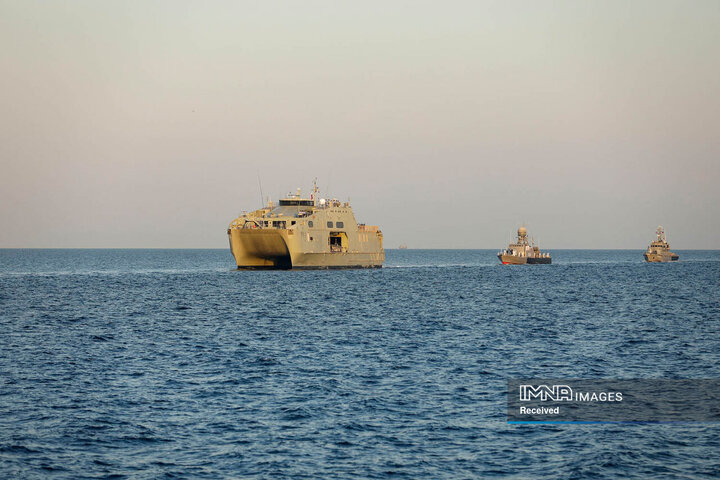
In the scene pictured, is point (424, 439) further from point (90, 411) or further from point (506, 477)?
point (90, 411)

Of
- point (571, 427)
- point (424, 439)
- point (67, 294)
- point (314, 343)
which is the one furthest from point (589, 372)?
point (67, 294)

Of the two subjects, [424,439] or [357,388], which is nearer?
[424,439]

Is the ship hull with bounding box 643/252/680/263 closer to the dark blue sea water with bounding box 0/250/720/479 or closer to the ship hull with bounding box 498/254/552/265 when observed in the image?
the ship hull with bounding box 498/254/552/265

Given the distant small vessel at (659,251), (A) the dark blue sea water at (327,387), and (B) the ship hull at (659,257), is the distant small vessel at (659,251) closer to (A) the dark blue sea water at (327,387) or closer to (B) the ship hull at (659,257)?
(B) the ship hull at (659,257)

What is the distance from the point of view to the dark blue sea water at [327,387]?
17422 mm

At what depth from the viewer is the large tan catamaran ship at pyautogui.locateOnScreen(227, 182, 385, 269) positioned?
86875mm

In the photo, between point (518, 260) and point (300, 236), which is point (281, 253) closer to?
point (300, 236)

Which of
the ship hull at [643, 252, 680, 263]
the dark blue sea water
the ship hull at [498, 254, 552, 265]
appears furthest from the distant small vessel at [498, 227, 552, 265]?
the dark blue sea water

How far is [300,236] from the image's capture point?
87188mm

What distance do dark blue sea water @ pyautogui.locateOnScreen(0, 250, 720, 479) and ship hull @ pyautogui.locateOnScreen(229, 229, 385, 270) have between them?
2985cm

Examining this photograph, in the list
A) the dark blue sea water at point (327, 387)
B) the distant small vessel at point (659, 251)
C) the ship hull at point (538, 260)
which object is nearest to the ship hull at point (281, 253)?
the dark blue sea water at point (327, 387)

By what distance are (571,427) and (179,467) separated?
34.2 ft

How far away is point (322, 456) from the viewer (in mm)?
17875

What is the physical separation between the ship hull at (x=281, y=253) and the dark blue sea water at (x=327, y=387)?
29849 mm
